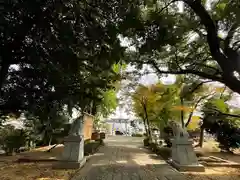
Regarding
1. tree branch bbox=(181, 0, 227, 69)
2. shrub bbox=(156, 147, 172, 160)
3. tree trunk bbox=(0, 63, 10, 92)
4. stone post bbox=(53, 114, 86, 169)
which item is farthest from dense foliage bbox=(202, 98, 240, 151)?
tree trunk bbox=(0, 63, 10, 92)

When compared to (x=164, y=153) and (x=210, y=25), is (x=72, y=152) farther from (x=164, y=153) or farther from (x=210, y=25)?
(x=210, y=25)

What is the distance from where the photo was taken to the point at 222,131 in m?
12.1

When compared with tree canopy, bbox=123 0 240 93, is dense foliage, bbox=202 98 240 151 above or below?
below

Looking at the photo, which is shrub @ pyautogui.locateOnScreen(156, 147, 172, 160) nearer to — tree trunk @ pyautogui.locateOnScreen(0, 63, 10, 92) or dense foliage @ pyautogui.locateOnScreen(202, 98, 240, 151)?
dense foliage @ pyautogui.locateOnScreen(202, 98, 240, 151)

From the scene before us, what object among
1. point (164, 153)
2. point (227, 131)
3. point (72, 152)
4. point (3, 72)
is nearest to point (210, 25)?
point (3, 72)

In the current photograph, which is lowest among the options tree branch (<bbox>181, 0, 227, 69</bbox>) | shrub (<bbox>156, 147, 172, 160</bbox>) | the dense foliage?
shrub (<bbox>156, 147, 172, 160</bbox>)

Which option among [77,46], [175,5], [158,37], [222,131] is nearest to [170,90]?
[222,131]

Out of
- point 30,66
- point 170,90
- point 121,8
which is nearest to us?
point 30,66

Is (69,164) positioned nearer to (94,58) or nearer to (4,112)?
(4,112)

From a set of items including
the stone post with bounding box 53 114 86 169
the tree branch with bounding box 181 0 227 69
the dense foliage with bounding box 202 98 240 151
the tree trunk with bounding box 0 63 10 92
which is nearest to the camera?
the tree trunk with bounding box 0 63 10 92

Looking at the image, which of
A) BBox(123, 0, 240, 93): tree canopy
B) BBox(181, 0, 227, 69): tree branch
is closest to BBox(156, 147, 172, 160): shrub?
BBox(123, 0, 240, 93): tree canopy

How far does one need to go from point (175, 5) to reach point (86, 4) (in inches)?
126

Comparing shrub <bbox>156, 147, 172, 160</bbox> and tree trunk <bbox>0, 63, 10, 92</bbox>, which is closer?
tree trunk <bbox>0, 63, 10, 92</bbox>

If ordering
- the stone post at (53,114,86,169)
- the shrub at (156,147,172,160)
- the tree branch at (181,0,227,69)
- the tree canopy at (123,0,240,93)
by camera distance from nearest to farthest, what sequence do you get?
the tree canopy at (123,0,240,93) < the tree branch at (181,0,227,69) < the stone post at (53,114,86,169) < the shrub at (156,147,172,160)
